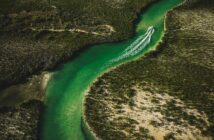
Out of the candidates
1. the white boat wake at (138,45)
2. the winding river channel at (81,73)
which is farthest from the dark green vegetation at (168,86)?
the white boat wake at (138,45)

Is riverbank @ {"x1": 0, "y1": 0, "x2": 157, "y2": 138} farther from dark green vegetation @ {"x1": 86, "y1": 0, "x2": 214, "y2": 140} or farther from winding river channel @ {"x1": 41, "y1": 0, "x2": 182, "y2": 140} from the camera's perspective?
dark green vegetation @ {"x1": 86, "y1": 0, "x2": 214, "y2": 140}

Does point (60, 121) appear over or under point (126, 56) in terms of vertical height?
under

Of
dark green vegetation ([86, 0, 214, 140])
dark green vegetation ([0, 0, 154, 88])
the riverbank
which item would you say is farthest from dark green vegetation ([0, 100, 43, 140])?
dark green vegetation ([86, 0, 214, 140])

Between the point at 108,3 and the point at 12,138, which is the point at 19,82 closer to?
the point at 12,138

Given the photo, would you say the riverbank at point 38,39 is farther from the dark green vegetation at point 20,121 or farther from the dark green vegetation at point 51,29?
the dark green vegetation at point 20,121

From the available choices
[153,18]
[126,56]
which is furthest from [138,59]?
[153,18]
